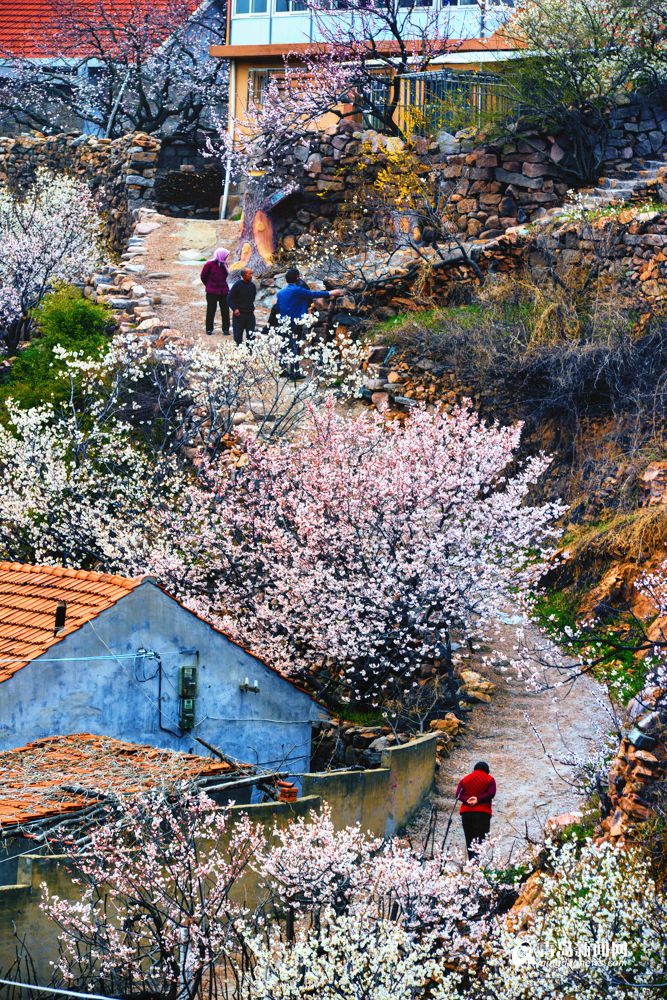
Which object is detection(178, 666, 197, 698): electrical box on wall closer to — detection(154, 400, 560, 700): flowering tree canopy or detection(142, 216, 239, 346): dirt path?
detection(154, 400, 560, 700): flowering tree canopy

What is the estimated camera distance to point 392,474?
19469 mm

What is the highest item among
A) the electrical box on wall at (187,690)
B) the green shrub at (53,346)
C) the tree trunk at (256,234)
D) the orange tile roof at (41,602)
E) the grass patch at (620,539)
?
the tree trunk at (256,234)

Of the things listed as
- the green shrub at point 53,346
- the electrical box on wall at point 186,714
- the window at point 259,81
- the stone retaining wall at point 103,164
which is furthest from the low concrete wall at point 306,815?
the stone retaining wall at point 103,164

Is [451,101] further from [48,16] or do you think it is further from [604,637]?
[48,16]

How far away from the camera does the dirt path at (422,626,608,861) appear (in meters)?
16.0

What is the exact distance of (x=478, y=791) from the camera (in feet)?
48.4

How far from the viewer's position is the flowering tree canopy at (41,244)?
31.1 metres

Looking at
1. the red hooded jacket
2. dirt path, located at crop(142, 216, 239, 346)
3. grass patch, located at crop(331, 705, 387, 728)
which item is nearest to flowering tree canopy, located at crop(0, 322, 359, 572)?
dirt path, located at crop(142, 216, 239, 346)

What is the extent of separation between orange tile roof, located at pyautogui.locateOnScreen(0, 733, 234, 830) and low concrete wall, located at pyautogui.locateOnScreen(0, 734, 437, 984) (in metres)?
0.52

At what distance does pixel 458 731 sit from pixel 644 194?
11.4 metres

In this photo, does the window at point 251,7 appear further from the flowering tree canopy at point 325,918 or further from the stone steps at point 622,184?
the flowering tree canopy at point 325,918

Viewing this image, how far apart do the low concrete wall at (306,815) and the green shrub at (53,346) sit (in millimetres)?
10511

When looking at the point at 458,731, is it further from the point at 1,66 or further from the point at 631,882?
the point at 1,66

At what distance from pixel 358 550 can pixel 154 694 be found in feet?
14.1
